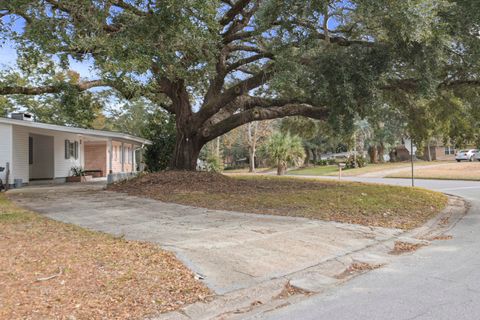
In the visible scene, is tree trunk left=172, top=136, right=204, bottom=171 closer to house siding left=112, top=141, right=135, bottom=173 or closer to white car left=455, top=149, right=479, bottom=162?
house siding left=112, top=141, right=135, bottom=173

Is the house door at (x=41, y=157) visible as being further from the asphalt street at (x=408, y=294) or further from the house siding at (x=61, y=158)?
the asphalt street at (x=408, y=294)

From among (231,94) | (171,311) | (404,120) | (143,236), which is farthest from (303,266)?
(404,120)

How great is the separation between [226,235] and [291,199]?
4.88m

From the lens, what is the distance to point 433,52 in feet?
33.7

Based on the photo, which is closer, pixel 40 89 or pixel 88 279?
pixel 88 279

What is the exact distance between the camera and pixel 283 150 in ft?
113

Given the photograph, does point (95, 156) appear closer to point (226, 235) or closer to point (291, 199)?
point (291, 199)

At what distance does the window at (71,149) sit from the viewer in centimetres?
2202

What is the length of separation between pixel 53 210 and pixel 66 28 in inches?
178

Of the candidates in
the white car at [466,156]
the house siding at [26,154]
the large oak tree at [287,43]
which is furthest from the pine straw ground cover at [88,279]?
the white car at [466,156]

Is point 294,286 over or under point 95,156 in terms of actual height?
under

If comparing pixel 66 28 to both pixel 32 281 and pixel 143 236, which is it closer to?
pixel 143 236

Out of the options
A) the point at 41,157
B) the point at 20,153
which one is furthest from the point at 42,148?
the point at 20,153

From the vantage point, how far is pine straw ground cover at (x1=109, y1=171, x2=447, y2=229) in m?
10.4
